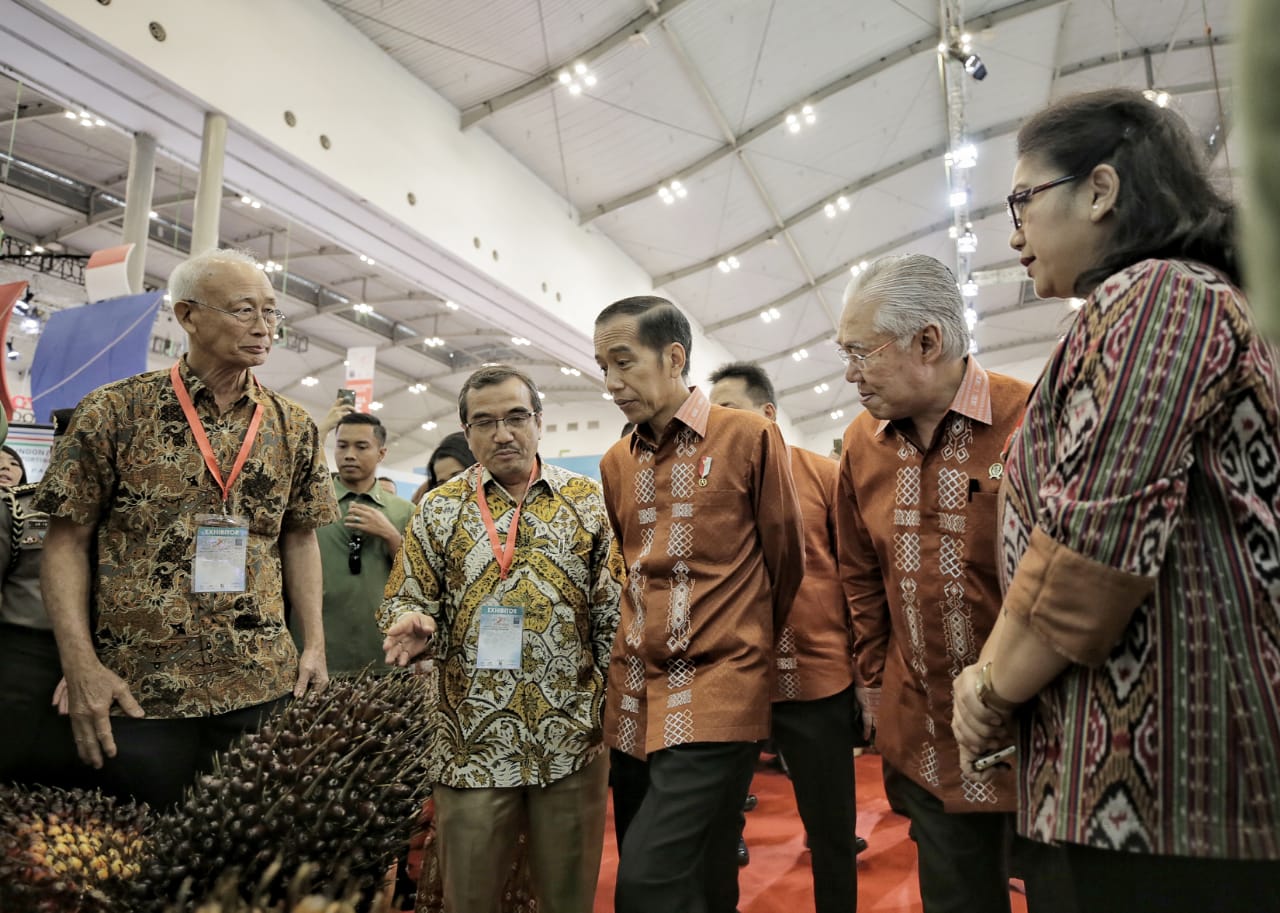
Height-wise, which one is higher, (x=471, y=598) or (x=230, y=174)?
(x=230, y=174)

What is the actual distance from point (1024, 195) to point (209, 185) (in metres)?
5.23

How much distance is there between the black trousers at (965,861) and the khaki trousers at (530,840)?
82 cm

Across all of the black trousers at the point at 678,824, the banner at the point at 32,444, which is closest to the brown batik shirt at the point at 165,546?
the black trousers at the point at 678,824

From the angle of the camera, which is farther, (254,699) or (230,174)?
(230,174)

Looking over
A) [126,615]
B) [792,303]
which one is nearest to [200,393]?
[126,615]

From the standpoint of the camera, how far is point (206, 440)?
181cm

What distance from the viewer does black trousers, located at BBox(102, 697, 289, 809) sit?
164cm

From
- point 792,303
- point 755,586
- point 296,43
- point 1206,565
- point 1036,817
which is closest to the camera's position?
point 1206,565

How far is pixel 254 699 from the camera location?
1.75 metres

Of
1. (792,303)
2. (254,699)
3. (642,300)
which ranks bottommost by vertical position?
(254,699)

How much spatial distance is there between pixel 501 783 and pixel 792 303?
476 inches

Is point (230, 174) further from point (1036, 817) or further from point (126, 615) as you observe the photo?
point (1036, 817)

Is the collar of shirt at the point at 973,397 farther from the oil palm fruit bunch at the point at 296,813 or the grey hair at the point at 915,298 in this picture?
the oil palm fruit bunch at the point at 296,813

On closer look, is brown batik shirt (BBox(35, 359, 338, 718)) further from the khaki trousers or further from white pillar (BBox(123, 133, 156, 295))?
white pillar (BBox(123, 133, 156, 295))
